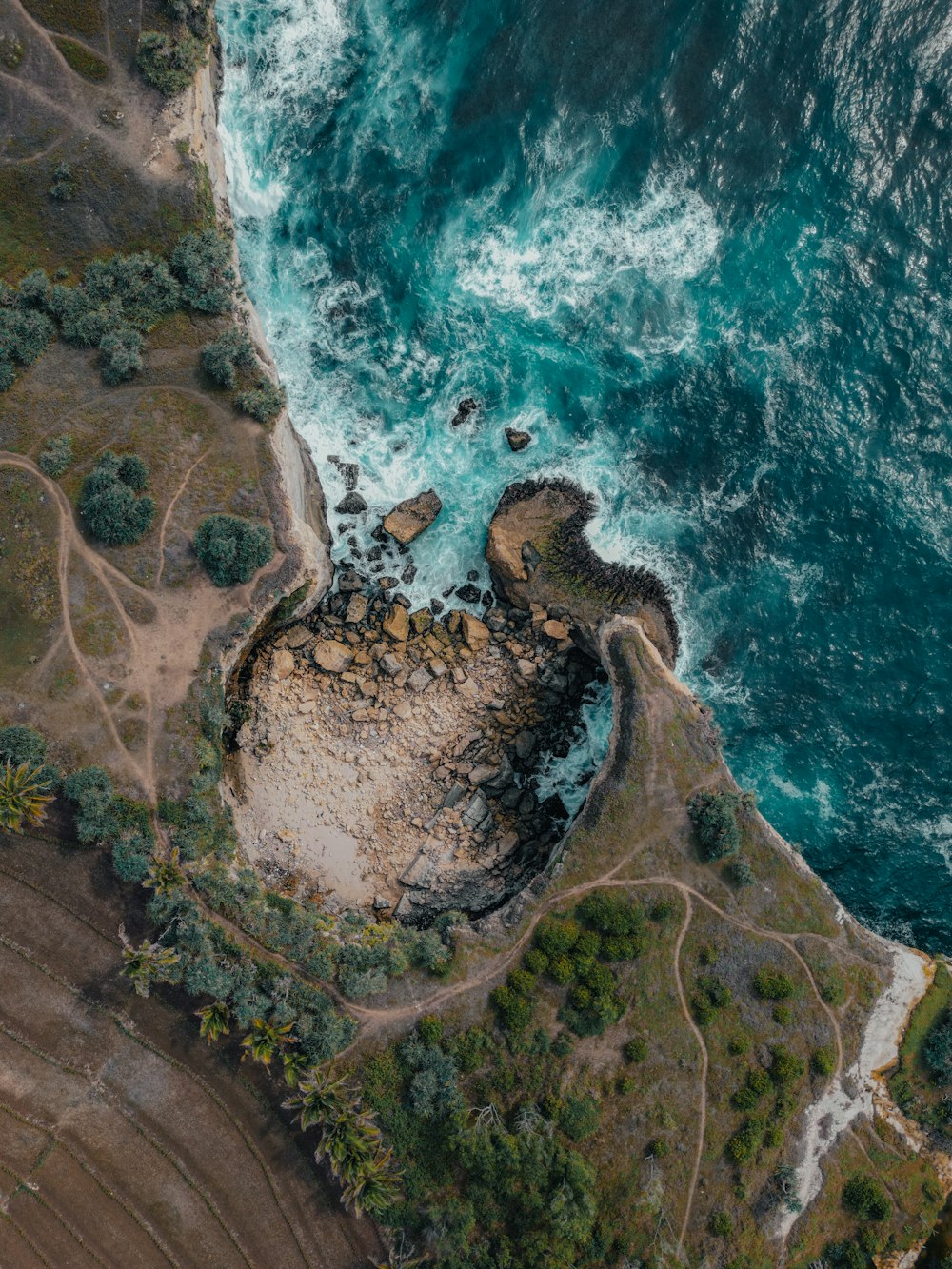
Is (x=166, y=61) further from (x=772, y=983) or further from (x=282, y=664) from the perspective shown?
(x=772, y=983)

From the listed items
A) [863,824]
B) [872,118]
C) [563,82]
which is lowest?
[863,824]

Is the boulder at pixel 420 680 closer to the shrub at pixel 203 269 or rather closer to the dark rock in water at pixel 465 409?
the dark rock in water at pixel 465 409

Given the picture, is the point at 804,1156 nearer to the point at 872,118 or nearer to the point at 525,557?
the point at 525,557

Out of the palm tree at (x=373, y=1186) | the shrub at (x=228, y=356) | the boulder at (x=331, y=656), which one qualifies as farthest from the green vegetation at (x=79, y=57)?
the palm tree at (x=373, y=1186)

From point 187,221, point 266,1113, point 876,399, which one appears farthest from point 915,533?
point 266,1113

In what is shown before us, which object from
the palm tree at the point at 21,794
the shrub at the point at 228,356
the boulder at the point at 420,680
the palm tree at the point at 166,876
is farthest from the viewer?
the boulder at the point at 420,680
